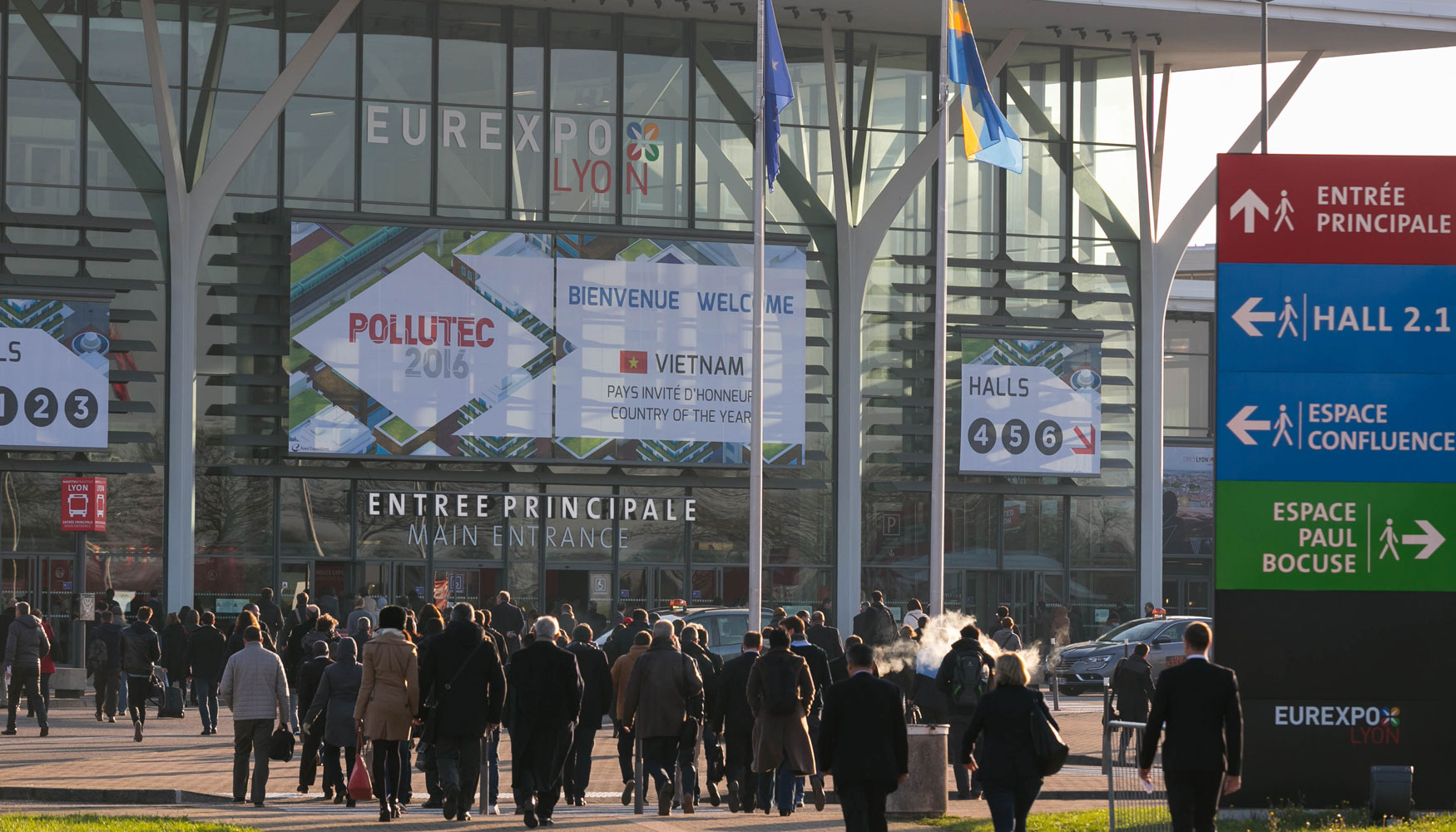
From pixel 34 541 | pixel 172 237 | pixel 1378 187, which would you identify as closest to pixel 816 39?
pixel 172 237

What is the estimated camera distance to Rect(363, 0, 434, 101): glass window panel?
3609 cm

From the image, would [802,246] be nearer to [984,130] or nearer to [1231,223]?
[984,130]

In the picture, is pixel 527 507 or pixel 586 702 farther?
pixel 527 507

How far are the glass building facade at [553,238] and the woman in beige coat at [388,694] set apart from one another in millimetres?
19550

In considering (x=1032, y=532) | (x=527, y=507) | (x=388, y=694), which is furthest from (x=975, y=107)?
(x=1032, y=532)

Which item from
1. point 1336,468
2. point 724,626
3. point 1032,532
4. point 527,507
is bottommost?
→ point 724,626

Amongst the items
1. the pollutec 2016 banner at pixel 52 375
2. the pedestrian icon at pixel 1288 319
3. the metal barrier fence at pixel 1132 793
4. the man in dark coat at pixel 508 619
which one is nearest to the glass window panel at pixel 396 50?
the pollutec 2016 banner at pixel 52 375

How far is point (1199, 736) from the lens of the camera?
456 inches

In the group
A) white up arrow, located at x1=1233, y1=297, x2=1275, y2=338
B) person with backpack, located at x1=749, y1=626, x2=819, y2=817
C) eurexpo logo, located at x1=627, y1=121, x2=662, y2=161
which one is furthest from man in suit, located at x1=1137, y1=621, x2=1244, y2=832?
eurexpo logo, located at x1=627, y1=121, x2=662, y2=161

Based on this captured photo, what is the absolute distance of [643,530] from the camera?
3759 centimetres

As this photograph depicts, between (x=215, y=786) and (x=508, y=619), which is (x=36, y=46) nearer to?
(x=508, y=619)

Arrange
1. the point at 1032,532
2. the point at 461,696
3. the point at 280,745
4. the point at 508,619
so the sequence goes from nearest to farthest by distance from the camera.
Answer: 1. the point at 461,696
2. the point at 280,745
3. the point at 508,619
4. the point at 1032,532

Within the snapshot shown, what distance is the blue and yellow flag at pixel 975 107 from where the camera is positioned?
83.0 ft

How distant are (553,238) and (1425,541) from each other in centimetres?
2300
